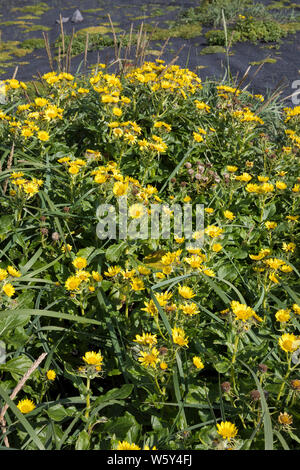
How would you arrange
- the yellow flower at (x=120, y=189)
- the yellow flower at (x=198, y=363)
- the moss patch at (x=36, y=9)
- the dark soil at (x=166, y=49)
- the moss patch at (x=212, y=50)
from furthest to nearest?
the moss patch at (x=36, y=9) < the moss patch at (x=212, y=50) < the dark soil at (x=166, y=49) < the yellow flower at (x=120, y=189) < the yellow flower at (x=198, y=363)

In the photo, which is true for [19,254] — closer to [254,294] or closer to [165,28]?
[254,294]

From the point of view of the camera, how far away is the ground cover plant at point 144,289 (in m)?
1.48

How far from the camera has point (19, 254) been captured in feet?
7.30

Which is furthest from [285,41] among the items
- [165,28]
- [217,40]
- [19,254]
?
[19,254]

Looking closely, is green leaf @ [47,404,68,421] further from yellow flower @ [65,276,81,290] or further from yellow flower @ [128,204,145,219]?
yellow flower @ [128,204,145,219]

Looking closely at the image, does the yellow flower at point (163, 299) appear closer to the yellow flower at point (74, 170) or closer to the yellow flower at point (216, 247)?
the yellow flower at point (216, 247)

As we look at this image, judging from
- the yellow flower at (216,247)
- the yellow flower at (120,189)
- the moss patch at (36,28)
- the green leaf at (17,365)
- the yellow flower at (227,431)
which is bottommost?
the green leaf at (17,365)

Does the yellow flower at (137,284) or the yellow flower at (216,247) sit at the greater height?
the yellow flower at (216,247)

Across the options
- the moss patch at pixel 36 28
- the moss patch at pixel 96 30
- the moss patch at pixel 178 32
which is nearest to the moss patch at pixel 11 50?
the moss patch at pixel 36 28

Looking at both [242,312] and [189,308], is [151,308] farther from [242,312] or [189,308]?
[242,312]

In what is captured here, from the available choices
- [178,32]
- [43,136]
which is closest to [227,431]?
[43,136]

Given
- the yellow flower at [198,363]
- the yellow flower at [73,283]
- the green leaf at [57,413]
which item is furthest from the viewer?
the yellow flower at [73,283]

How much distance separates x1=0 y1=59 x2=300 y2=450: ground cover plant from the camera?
1.48 metres

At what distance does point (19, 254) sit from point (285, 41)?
817cm
